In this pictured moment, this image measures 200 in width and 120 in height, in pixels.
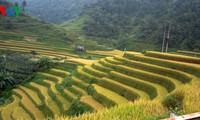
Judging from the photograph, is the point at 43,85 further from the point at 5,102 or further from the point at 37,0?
the point at 37,0

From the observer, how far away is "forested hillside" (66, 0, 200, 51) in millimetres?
43000

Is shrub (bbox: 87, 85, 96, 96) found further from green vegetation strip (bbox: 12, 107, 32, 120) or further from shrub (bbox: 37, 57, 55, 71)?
shrub (bbox: 37, 57, 55, 71)

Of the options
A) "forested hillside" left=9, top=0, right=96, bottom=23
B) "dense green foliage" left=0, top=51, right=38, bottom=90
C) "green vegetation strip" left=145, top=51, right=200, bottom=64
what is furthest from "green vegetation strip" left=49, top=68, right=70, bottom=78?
"forested hillside" left=9, top=0, right=96, bottom=23

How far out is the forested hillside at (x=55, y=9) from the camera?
92812 millimetres

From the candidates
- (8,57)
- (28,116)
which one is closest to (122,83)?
(28,116)

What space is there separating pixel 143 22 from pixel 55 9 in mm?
49247

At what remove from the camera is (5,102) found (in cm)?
1889

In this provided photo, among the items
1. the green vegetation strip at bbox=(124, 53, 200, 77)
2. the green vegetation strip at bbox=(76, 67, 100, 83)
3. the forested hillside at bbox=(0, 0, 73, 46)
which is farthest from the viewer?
the forested hillside at bbox=(0, 0, 73, 46)

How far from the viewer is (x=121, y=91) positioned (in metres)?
11.9

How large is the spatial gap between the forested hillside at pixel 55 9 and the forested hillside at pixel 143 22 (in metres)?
19.1

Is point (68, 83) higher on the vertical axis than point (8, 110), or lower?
higher

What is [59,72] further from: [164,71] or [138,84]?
[164,71]

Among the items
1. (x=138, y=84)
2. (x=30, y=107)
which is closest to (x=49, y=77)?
(x=30, y=107)

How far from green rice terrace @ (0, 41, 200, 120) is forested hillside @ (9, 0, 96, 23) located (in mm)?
72644
